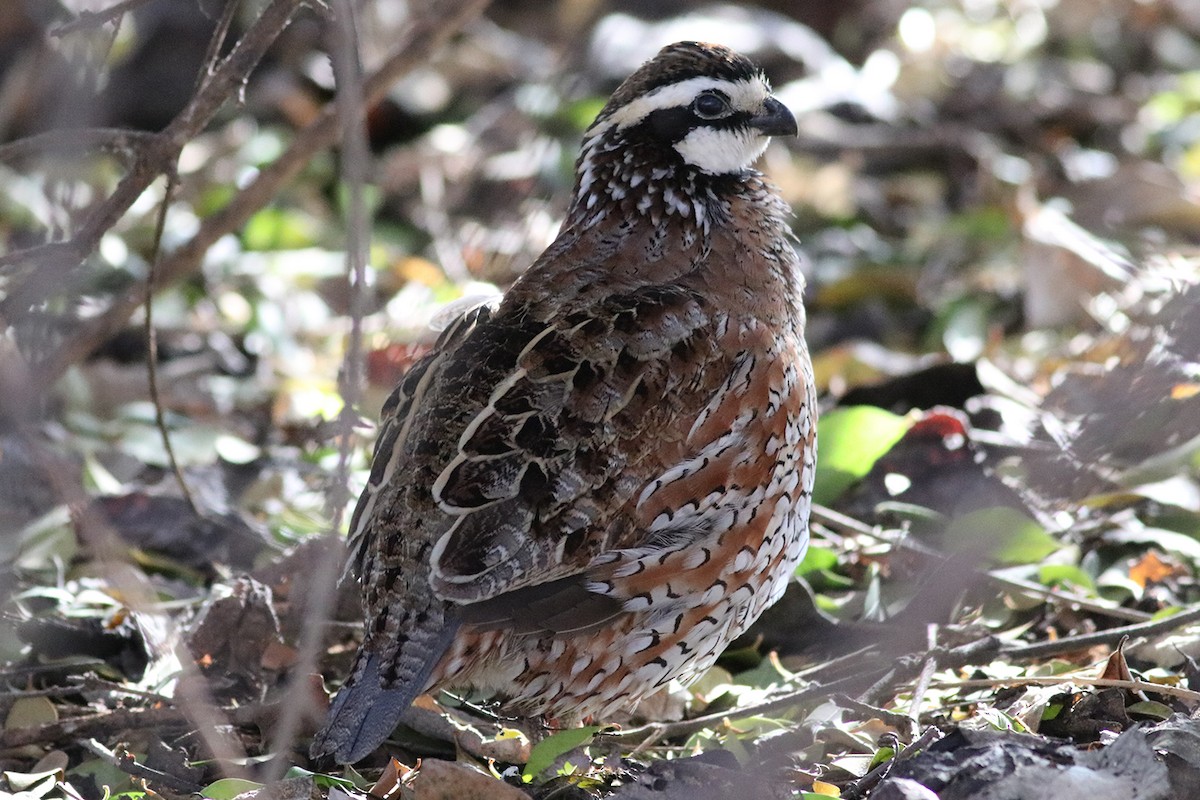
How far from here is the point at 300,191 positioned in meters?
7.41

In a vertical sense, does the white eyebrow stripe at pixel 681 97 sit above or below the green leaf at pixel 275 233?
above

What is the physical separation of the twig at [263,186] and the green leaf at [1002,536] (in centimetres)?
240

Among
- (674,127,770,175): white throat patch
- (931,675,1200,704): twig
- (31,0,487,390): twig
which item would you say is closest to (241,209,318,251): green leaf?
(31,0,487,390): twig

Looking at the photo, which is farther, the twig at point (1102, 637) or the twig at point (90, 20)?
the twig at point (1102, 637)

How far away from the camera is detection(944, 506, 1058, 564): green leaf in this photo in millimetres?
4238

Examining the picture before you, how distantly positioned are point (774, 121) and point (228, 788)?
2.36m

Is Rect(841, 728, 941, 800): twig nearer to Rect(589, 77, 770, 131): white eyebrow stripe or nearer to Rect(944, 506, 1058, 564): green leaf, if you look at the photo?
Rect(944, 506, 1058, 564): green leaf

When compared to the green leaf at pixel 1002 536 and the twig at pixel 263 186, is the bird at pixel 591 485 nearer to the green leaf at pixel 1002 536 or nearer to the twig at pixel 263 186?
the green leaf at pixel 1002 536

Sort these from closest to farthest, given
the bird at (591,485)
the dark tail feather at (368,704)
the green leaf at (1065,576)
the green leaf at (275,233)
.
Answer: the dark tail feather at (368,704) → the bird at (591,485) → the green leaf at (1065,576) → the green leaf at (275,233)

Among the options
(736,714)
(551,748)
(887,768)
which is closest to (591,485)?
(551,748)

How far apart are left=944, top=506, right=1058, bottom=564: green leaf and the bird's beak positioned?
1270mm

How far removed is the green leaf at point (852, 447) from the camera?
4812 millimetres

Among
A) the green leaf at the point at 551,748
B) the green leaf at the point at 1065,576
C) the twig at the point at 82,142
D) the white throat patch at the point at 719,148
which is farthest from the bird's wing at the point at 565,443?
the green leaf at the point at 1065,576

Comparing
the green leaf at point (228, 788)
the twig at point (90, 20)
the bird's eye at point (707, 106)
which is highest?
the twig at point (90, 20)
